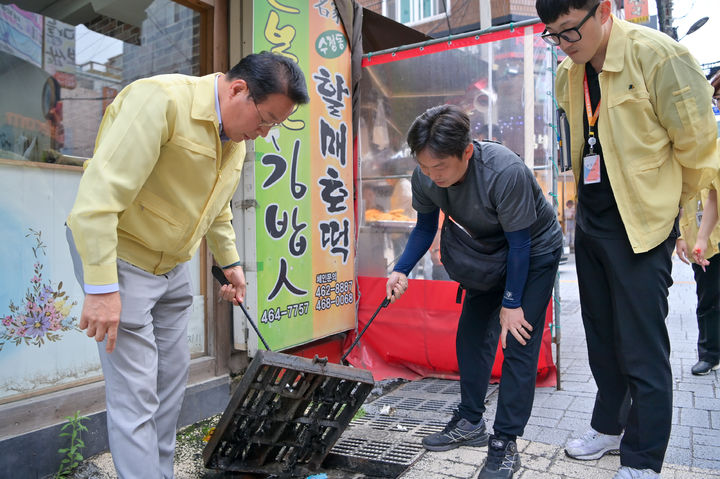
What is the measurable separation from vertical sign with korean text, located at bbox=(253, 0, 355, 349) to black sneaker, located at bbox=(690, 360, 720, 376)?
2992 mm

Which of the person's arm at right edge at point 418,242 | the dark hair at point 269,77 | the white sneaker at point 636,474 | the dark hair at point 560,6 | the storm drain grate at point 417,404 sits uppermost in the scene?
the dark hair at point 560,6

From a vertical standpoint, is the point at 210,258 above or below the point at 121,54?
below

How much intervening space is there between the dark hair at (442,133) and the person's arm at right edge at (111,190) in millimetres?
1205

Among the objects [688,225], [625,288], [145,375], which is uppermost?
[688,225]

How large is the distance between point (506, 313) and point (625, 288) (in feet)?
1.87

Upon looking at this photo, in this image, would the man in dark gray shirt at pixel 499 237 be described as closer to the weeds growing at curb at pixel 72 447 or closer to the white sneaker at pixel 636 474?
the white sneaker at pixel 636 474

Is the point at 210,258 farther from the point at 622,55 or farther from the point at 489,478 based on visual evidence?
the point at 622,55

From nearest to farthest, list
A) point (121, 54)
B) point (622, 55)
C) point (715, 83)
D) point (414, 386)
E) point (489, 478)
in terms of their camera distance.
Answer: point (622, 55)
point (489, 478)
point (121, 54)
point (715, 83)
point (414, 386)

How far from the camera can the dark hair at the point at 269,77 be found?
2098 millimetres

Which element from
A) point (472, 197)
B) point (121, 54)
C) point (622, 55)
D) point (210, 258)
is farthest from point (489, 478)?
point (121, 54)

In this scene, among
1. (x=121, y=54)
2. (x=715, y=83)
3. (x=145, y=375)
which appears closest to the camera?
(x=145, y=375)

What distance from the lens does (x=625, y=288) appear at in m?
2.47

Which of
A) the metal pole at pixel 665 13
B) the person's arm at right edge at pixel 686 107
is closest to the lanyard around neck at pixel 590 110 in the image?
the person's arm at right edge at pixel 686 107

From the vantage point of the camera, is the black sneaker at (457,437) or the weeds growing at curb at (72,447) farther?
the black sneaker at (457,437)
